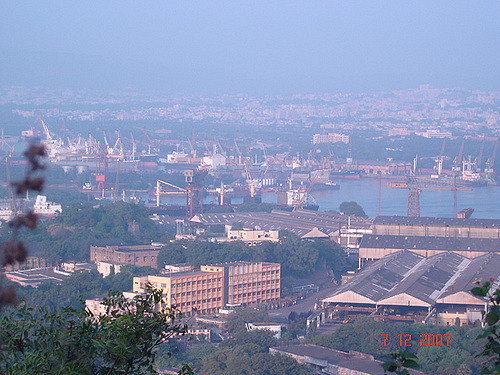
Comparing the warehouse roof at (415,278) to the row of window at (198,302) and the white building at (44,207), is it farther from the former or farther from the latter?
the white building at (44,207)

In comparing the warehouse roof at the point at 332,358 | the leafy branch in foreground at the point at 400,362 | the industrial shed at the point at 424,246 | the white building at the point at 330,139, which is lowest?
Result: the warehouse roof at the point at 332,358

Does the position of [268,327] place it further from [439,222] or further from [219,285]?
[439,222]

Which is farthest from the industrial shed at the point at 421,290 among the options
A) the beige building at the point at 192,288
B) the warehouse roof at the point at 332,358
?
the warehouse roof at the point at 332,358

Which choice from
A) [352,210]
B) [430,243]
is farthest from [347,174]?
[430,243]

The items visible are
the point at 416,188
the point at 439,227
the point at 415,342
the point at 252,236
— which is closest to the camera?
the point at 415,342

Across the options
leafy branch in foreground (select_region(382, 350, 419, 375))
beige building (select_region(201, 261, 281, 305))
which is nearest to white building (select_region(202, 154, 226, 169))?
beige building (select_region(201, 261, 281, 305))

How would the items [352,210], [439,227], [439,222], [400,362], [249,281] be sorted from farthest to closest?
[352,210], [439,222], [439,227], [249,281], [400,362]

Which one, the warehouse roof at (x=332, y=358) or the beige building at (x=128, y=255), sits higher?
the beige building at (x=128, y=255)
